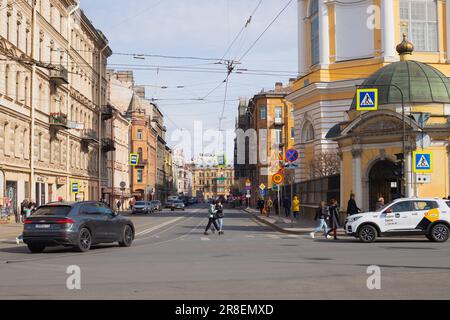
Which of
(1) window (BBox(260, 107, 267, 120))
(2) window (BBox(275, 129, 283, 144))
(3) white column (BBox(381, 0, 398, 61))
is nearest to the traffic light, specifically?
(3) white column (BBox(381, 0, 398, 61))

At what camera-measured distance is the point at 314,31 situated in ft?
177

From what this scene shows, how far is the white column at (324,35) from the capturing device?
50250 millimetres

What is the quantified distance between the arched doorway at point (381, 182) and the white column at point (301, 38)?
2534 cm

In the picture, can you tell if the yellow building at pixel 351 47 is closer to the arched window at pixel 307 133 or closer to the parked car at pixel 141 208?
the arched window at pixel 307 133

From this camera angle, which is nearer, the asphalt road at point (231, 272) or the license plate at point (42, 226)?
the asphalt road at point (231, 272)

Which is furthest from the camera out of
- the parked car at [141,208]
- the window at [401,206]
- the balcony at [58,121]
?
the parked car at [141,208]

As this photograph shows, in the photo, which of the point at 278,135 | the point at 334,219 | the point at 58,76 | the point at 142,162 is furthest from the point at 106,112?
the point at 334,219

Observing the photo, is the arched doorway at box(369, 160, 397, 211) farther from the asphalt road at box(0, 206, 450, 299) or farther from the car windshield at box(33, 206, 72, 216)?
the car windshield at box(33, 206, 72, 216)

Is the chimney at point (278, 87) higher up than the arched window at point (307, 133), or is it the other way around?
the chimney at point (278, 87)

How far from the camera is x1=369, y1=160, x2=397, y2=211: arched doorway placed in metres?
30.6

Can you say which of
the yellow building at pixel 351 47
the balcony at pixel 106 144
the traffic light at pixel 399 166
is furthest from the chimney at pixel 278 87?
the traffic light at pixel 399 166

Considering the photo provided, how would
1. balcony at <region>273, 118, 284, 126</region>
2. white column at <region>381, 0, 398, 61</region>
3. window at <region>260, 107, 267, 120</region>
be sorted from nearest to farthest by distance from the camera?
1. white column at <region>381, 0, 398, 61</region>
2. balcony at <region>273, 118, 284, 126</region>
3. window at <region>260, 107, 267, 120</region>

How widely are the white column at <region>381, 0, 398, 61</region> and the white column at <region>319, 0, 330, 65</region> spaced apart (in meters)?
4.45

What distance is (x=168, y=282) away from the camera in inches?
459
